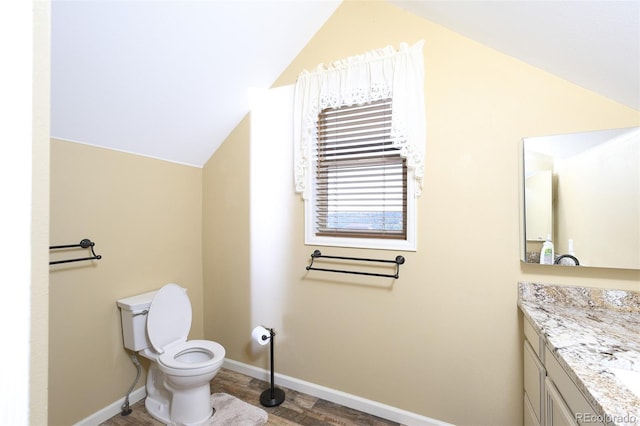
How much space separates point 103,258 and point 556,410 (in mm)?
2553

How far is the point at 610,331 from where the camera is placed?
1205 mm

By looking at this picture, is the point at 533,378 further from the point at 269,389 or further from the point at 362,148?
the point at 269,389

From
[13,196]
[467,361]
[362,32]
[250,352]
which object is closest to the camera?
[13,196]

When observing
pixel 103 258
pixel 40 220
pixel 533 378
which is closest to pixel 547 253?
pixel 533 378

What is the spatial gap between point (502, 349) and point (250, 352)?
6.07 ft

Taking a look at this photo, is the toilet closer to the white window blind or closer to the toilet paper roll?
the toilet paper roll

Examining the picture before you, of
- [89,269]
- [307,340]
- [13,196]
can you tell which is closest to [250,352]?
[307,340]

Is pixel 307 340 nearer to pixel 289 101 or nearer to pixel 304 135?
pixel 304 135

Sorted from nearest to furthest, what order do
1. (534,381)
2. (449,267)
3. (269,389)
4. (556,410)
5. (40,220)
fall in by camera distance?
(40,220) < (556,410) < (534,381) < (449,267) < (269,389)

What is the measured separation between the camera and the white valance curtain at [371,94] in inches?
71.1

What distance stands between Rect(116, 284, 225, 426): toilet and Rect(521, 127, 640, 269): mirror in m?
2.07

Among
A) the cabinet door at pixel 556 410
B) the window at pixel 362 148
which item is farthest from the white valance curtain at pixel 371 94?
the cabinet door at pixel 556 410

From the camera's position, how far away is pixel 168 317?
6.72 ft

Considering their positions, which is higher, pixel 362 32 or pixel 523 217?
pixel 362 32
